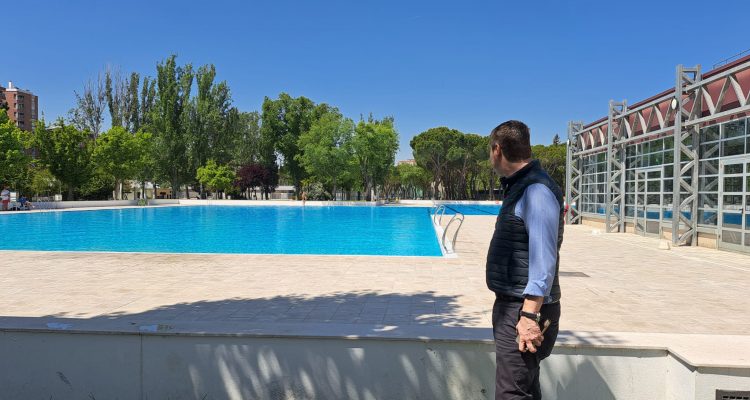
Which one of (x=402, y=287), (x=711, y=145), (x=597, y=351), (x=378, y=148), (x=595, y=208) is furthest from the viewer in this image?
(x=378, y=148)

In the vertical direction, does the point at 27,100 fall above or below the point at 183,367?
above

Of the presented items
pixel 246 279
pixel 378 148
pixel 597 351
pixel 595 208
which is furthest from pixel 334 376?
pixel 378 148

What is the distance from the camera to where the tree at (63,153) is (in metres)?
36.2

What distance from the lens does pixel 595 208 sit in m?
21.2

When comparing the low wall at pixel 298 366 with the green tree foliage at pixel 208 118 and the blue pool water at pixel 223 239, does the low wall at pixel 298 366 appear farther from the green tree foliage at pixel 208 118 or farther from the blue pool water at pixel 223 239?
the green tree foliage at pixel 208 118

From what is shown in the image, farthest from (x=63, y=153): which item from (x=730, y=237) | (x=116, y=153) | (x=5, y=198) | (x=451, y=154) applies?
(x=730, y=237)

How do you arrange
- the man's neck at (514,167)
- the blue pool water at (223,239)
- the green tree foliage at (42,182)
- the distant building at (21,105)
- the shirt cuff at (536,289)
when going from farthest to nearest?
the distant building at (21,105), the green tree foliage at (42,182), the blue pool water at (223,239), the man's neck at (514,167), the shirt cuff at (536,289)

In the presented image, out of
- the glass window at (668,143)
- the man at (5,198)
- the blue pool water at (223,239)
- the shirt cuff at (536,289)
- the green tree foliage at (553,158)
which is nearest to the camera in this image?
the shirt cuff at (536,289)

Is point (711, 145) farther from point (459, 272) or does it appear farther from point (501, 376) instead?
point (501, 376)

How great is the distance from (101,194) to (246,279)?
1775 inches

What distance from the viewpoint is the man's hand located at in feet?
7.01

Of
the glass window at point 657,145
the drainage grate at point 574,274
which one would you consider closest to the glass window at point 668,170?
the glass window at point 657,145

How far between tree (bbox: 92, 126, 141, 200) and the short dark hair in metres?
43.7

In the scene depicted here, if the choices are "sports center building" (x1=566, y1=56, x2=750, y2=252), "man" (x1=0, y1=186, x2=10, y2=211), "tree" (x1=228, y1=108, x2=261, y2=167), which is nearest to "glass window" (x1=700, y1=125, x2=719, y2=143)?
"sports center building" (x1=566, y1=56, x2=750, y2=252)
